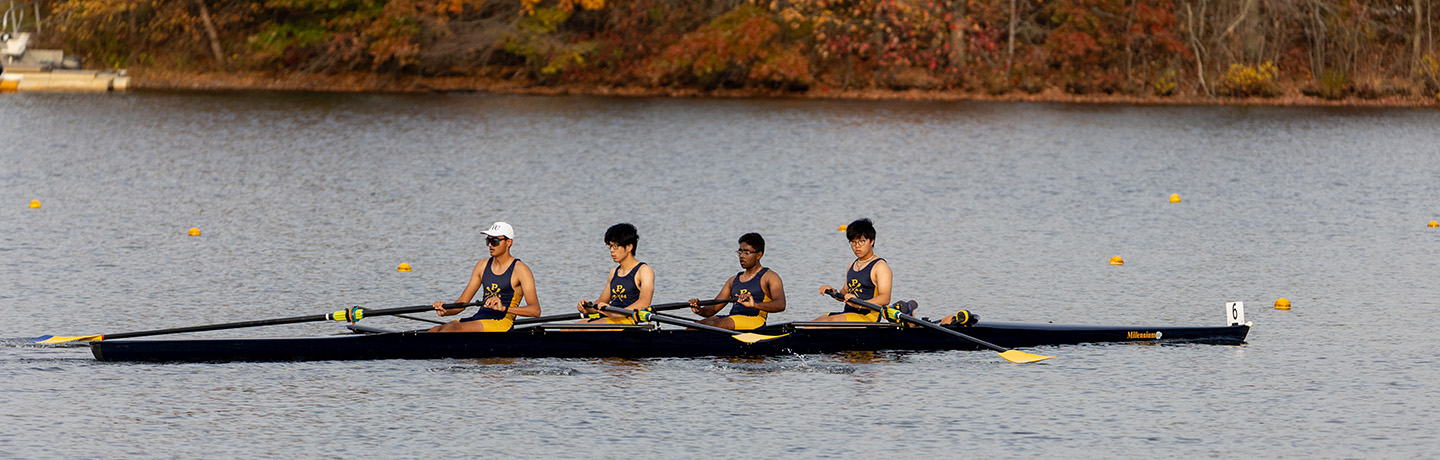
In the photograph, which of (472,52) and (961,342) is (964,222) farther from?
(472,52)

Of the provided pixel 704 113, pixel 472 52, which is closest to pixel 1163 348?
pixel 704 113

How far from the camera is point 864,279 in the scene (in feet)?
46.4

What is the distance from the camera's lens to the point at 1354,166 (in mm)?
31266

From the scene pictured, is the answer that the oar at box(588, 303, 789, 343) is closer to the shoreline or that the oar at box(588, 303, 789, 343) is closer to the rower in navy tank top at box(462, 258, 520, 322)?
the rower in navy tank top at box(462, 258, 520, 322)

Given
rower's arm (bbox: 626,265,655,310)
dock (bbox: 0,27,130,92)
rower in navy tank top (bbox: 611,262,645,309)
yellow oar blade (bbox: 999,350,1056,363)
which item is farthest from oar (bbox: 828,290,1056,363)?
dock (bbox: 0,27,130,92)

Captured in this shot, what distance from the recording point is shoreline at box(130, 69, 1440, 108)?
51188 millimetres

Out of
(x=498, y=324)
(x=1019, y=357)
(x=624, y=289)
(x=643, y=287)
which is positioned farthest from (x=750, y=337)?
(x=1019, y=357)

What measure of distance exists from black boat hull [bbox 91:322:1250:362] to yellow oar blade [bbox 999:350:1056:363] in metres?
0.22

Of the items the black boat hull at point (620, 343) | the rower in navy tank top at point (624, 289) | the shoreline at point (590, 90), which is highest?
the shoreline at point (590, 90)

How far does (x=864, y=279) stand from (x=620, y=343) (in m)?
2.10

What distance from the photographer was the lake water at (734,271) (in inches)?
447

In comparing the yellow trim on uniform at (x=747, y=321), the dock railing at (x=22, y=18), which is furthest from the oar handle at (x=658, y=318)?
the dock railing at (x=22, y=18)

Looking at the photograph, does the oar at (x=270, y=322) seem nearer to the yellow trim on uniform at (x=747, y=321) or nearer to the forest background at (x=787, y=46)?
the yellow trim on uniform at (x=747, y=321)

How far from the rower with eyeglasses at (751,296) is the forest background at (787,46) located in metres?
37.4
